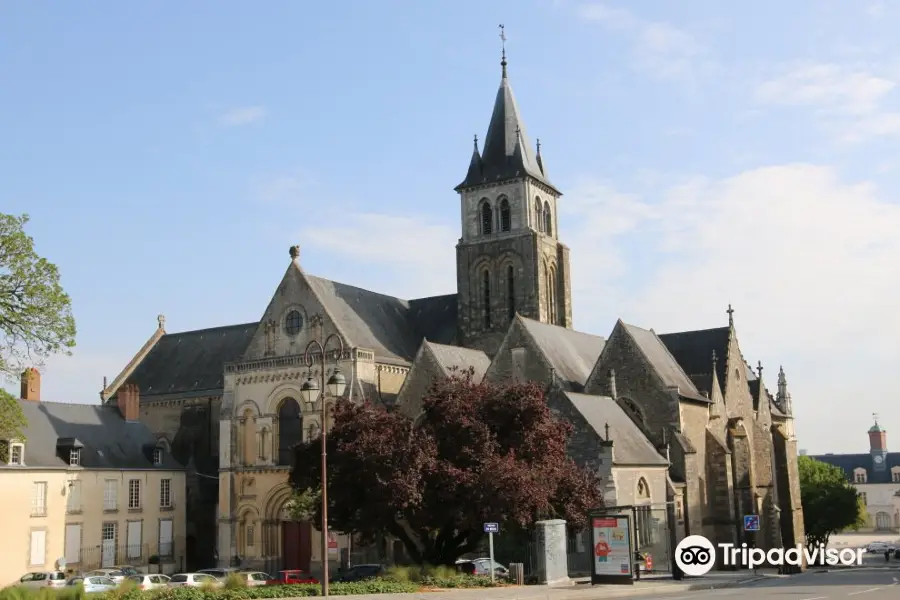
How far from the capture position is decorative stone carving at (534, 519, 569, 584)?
93.5ft

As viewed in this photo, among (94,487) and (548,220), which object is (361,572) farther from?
(548,220)

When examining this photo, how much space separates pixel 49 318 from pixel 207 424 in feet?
91.1

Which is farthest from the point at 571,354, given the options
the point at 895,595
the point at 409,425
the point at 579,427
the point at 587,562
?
the point at 895,595

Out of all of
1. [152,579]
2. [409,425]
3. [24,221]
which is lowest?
[152,579]

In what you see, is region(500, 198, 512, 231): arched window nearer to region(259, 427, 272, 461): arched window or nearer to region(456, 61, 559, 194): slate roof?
region(456, 61, 559, 194): slate roof

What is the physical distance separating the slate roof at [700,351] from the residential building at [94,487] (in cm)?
2658

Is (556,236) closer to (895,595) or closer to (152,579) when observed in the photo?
(152,579)

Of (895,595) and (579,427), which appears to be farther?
(579,427)

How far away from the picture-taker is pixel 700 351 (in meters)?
48.2

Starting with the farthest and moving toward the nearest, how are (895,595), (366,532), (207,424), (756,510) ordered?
(207,424) → (756,510) → (366,532) → (895,595)

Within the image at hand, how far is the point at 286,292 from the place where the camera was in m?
48.3

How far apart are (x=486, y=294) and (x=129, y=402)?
20164 millimetres

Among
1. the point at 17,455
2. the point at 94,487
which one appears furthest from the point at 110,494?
the point at 17,455

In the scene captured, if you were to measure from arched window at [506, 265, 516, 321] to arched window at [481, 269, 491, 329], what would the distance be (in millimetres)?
1100
